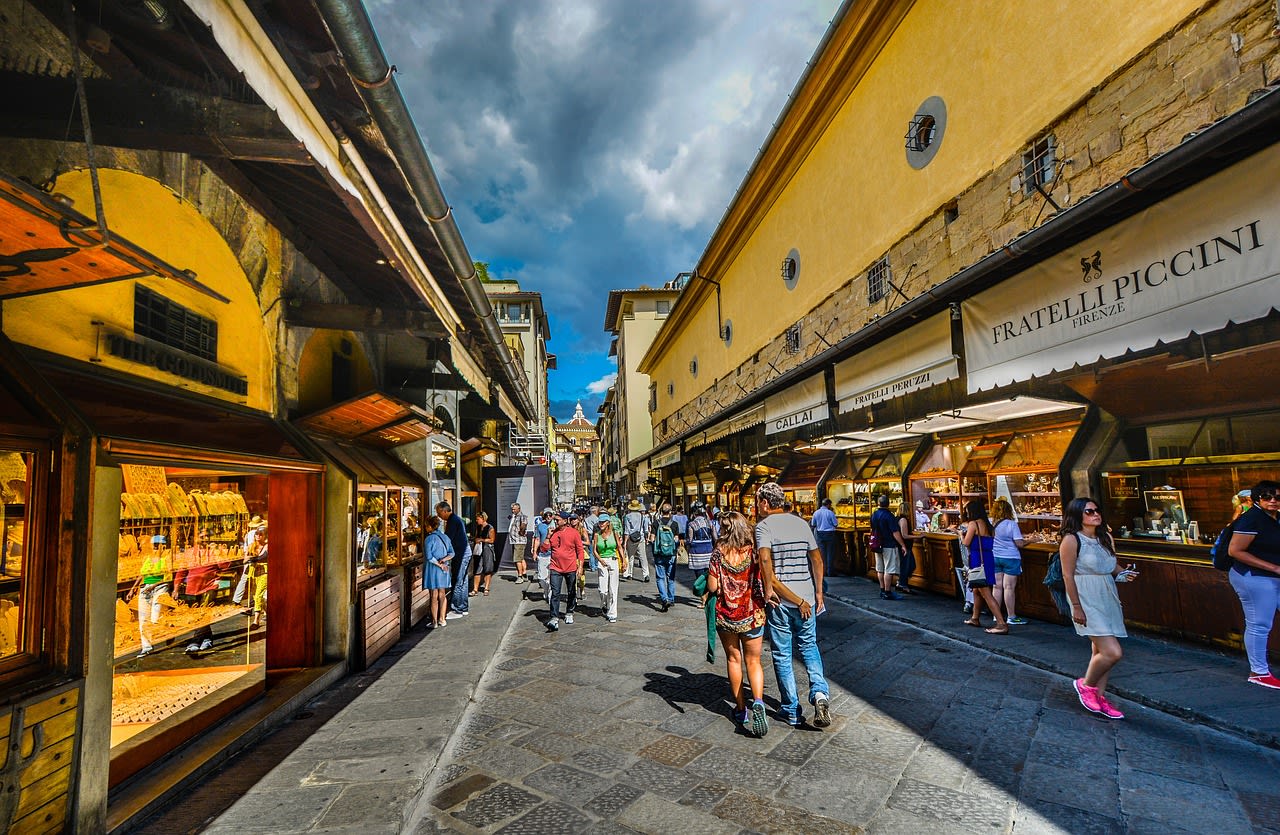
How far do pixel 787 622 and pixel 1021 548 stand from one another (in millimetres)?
4501

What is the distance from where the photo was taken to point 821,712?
4012 mm

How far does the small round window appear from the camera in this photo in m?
7.20

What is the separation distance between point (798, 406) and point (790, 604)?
256 inches

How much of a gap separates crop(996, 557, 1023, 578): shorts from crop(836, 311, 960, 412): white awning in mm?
2138

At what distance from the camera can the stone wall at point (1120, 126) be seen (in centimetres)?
A: 397

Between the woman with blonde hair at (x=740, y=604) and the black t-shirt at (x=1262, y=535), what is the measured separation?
3.74m

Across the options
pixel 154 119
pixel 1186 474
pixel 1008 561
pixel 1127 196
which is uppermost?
pixel 154 119

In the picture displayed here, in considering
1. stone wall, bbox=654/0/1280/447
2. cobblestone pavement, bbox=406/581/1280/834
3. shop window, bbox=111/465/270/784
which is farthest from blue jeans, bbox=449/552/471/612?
stone wall, bbox=654/0/1280/447

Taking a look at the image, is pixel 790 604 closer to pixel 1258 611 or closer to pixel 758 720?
pixel 758 720

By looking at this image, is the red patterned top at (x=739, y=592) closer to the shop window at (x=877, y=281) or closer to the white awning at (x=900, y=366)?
the white awning at (x=900, y=366)

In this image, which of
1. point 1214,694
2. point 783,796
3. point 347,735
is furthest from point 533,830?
point 1214,694

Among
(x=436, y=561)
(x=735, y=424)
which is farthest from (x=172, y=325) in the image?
(x=735, y=424)

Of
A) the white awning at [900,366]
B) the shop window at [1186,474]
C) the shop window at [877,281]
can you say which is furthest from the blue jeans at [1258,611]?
the shop window at [877,281]

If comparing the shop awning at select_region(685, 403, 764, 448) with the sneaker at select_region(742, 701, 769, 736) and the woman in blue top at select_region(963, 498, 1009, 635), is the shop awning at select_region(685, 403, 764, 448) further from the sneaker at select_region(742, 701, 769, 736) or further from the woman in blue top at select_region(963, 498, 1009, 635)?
the sneaker at select_region(742, 701, 769, 736)
